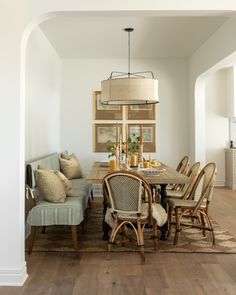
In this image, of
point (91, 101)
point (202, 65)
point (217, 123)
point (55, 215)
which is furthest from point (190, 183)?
point (217, 123)

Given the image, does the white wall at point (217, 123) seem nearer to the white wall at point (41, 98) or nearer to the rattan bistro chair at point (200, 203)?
the white wall at point (41, 98)

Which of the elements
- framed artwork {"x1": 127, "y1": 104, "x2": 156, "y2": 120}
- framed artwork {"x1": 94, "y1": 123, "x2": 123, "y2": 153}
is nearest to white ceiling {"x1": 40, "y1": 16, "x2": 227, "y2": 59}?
framed artwork {"x1": 127, "y1": 104, "x2": 156, "y2": 120}

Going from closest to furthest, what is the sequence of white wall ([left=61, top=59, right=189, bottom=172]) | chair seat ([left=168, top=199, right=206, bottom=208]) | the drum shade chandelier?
chair seat ([left=168, top=199, right=206, bottom=208])
the drum shade chandelier
white wall ([left=61, top=59, right=189, bottom=172])

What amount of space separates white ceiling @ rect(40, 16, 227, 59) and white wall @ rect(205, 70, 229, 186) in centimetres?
146

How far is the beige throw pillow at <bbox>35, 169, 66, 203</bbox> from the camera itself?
3.43 meters

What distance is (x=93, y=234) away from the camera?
411cm

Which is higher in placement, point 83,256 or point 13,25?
point 13,25

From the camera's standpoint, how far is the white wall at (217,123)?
24.9ft

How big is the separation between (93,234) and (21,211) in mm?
1490

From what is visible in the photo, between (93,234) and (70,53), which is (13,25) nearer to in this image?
(93,234)

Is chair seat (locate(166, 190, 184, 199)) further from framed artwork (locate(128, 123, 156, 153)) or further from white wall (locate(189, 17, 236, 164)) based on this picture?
framed artwork (locate(128, 123, 156, 153))

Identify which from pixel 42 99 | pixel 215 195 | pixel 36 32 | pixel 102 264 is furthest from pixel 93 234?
pixel 215 195

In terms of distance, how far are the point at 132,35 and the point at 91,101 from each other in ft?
6.39

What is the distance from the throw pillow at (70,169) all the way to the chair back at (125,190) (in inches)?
85.1
